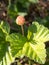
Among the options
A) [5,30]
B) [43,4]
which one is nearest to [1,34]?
[5,30]

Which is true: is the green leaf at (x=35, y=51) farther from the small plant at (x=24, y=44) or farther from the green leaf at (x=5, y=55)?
the green leaf at (x=5, y=55)

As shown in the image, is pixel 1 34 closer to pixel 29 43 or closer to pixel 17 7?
pixel 29 43

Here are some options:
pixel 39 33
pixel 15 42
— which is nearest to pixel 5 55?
pixel 15 42

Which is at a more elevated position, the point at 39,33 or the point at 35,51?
the point at 39,33

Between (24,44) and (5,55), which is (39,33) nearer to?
(24,44)

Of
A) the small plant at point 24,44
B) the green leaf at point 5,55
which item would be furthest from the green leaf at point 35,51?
the green leaf at point 5,55

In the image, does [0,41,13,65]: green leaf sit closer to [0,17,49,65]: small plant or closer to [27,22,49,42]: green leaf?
[0,17,49,65]: small plant

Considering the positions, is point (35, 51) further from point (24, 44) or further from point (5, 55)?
point (5, 55)
